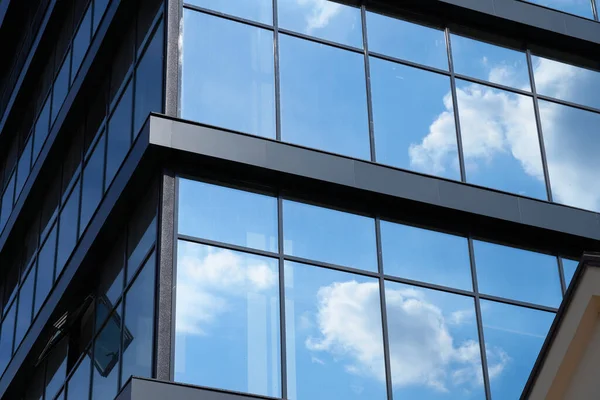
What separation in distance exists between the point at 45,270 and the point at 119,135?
595 centimetres

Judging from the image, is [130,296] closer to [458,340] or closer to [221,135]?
[221,135]

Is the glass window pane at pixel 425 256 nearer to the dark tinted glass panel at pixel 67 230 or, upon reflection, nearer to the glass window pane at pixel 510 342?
the glass window pane at pixel 510 342

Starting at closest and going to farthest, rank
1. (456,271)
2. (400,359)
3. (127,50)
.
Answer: (400,359) < (456,271) < (127,50)

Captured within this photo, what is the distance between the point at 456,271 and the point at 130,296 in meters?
5.99

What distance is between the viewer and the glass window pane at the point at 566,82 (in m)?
26.4

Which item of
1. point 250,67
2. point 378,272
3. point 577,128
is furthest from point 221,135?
point 577,128

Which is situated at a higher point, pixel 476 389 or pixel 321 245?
pixel 321 245

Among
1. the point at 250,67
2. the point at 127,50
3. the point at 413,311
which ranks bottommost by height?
the point at 413,311

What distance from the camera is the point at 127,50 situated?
25766mm

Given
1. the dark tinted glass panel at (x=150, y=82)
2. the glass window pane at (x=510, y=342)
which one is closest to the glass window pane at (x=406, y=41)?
the dark tinted glass panel at (x=150, y=82)

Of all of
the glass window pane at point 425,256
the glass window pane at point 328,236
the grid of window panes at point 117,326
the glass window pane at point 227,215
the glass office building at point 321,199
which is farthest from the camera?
→ the glass window pane at point 425,256

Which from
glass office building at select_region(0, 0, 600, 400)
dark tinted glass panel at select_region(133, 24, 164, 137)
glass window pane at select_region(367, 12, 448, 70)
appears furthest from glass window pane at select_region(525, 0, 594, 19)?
dark tinted glass panel at select_region(133, 24, 164, 137)

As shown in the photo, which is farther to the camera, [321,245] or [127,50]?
[127,50]

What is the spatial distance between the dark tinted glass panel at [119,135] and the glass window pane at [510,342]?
7.51 meters
